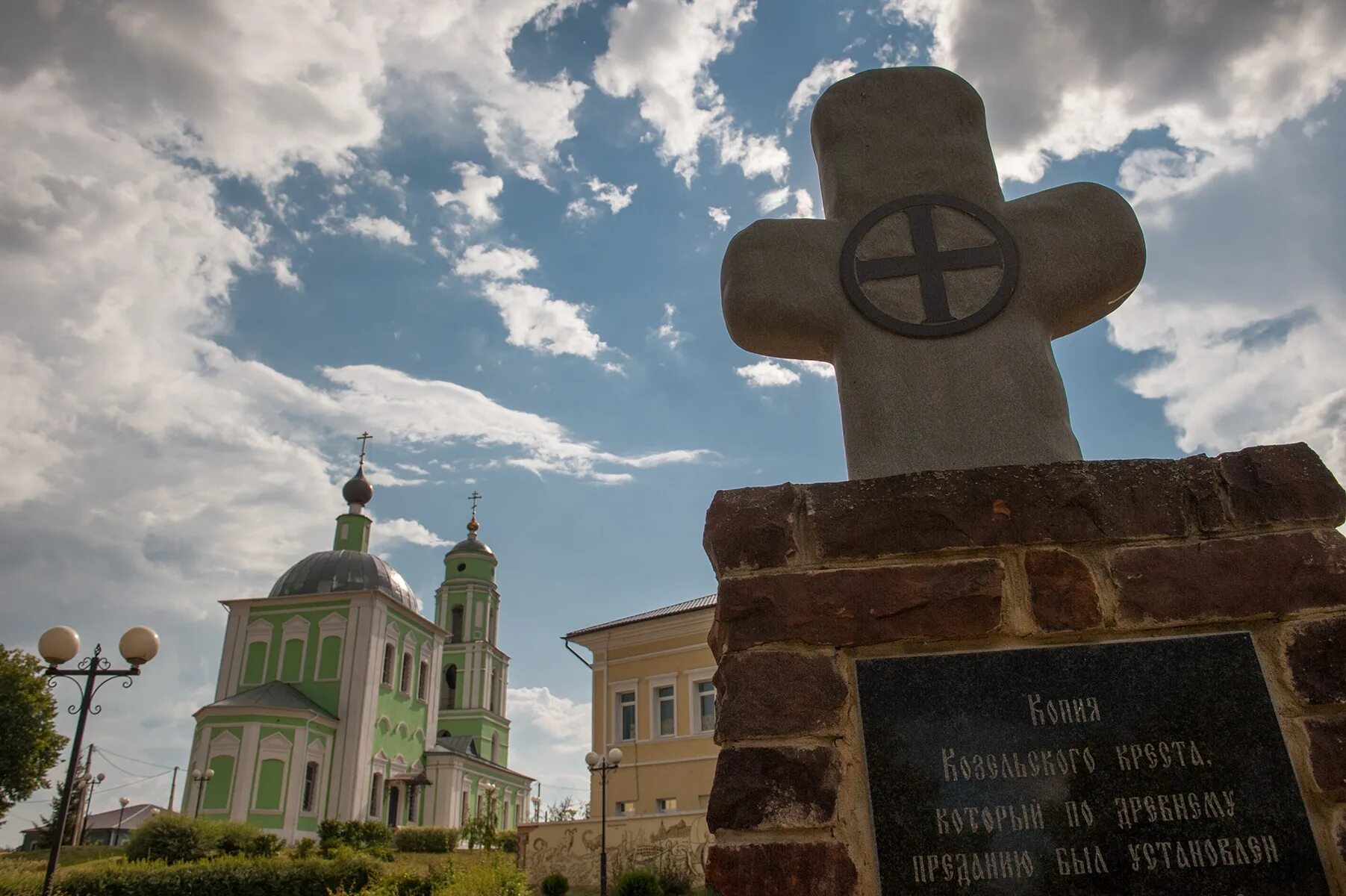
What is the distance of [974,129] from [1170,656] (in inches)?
78.8

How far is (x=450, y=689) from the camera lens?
4631 centimetres

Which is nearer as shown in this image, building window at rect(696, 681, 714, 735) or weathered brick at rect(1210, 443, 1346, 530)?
weathered brick at rect(1210, 443, 1346, 530)

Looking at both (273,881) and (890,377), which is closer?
(890,377)

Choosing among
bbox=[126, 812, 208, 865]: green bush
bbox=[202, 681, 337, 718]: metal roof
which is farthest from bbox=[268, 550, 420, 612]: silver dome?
bbox=[126, 812, 208, 865]: green bush

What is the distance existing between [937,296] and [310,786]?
33835 millimetres

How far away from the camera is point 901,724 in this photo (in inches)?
79.2

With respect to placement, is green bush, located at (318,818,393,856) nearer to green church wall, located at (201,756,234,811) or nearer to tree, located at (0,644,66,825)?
green church wall, located at (201,756,234,811)

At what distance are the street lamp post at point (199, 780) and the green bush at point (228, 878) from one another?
45.9ft

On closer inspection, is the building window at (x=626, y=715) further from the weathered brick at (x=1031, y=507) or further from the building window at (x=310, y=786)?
the weathered brick at (x=1031, y=507)

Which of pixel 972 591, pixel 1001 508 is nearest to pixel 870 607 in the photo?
pixel 972 591

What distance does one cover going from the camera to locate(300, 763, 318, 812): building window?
3039 cm

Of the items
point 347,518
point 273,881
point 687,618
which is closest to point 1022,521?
point 273,881

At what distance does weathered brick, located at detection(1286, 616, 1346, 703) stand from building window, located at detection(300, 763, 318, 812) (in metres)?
33.6

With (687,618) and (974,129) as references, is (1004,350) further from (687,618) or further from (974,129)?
(687,618)
